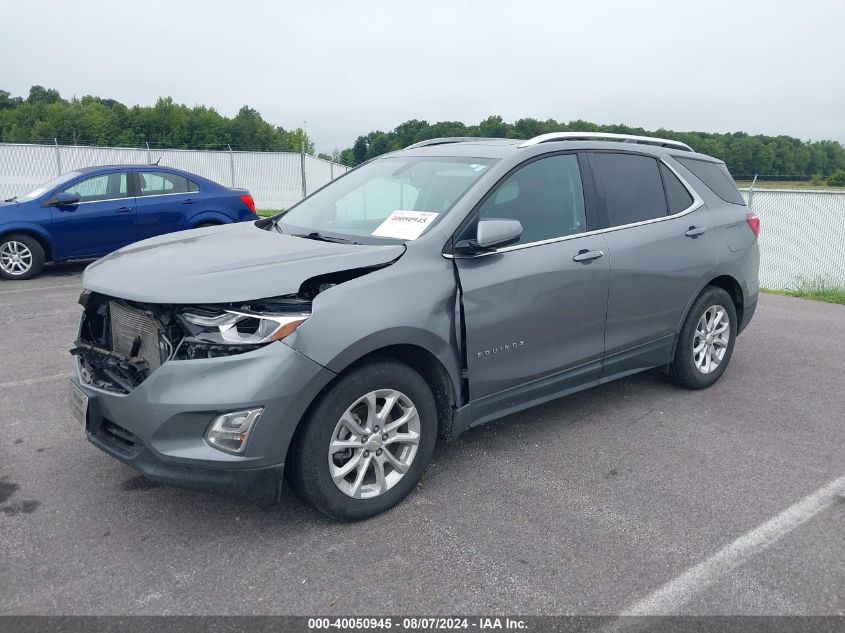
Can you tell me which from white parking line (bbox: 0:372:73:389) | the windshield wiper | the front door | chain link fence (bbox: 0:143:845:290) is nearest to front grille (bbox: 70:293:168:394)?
the windshield wiper

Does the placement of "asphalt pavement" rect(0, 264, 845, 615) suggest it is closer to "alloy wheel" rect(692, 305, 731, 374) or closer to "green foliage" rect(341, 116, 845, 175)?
"alloy wheel" rect(692, 305, 731, 374)

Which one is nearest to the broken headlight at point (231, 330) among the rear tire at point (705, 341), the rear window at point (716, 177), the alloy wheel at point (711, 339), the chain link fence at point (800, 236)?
the rear tire at point (705, 341)

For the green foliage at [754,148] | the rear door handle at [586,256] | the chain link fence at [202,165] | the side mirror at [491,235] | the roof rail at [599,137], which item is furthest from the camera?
the chain link fence at [202,165]

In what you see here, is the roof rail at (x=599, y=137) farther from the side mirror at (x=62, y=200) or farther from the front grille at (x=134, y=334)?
the side mirror at (x=62, y=200)

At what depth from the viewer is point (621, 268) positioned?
4461 mm

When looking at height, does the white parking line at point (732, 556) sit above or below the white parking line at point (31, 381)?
below

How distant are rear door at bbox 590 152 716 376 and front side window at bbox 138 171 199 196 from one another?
25.4ft

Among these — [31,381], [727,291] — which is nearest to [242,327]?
[31,381]

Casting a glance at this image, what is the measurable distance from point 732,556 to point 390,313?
1859 millimetres

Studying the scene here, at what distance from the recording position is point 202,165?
23.4 meters

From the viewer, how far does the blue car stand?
31.6 ft

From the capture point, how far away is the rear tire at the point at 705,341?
16.8 feet

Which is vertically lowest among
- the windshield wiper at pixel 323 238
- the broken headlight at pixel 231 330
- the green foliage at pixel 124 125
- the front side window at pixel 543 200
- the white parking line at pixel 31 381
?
the white parking line at pixel 31 381

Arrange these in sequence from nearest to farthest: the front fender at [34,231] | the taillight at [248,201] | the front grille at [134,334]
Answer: the front grille at [134,334] < the front fender at [34,231] < the taillight at [248,201]
